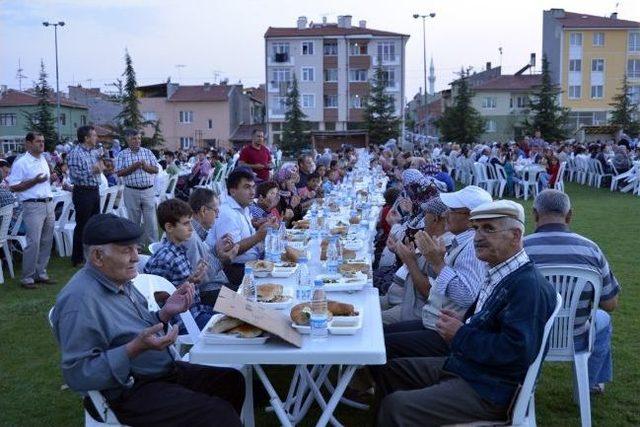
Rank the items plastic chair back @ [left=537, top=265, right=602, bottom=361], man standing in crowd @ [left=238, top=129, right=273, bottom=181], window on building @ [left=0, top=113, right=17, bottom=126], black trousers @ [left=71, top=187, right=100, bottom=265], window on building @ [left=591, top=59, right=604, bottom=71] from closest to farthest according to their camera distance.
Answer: plastic chair back @ [left=537, top=265, right=602, bottom=361] → black trousers @ [left=71, top=187, right=100, bottom=265] → man standing in crowd @ [left=238, top=129, right=273, bottom=181] → window on building @ [left=591, top=59, right=604, bottom=71] → window on building @ [left=0, top=113, right=17, bottom=126]

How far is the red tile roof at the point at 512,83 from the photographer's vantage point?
56.6 m

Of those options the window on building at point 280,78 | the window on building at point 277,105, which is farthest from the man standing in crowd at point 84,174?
the window on building at point 280,78

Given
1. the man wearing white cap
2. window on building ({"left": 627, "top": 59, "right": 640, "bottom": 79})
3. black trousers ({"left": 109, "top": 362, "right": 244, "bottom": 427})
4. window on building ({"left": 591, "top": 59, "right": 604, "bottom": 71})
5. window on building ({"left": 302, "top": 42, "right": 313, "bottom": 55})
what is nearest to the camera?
black trousers ({"left": 109, "top": 362, "right": 244, "bottom": 427})

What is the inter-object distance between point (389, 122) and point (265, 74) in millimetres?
16033

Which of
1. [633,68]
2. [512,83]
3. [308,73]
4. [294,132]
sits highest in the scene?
[633,68]

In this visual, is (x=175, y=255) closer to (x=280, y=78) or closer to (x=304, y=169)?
(x=304, y=169)

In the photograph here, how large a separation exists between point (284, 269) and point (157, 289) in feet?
3.15

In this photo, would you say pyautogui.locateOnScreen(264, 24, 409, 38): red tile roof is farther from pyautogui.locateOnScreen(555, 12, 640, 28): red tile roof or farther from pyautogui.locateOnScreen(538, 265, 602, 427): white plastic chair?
pyautogui.locateOnScreen(538, 265, 602, 427): white plastic chair

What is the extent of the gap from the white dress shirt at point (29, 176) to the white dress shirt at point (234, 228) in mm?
3182

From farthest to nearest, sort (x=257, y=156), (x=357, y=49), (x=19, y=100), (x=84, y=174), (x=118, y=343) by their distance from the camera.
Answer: (x=19, y=100)
(x=357, y=49)
(x=257, y=156)
(x=84, y=174)
(x=118, y=343)

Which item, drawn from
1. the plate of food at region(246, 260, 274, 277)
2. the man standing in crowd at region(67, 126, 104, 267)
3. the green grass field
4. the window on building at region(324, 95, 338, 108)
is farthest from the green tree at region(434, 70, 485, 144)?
the plate of food at region(246, 260, 274, 277)

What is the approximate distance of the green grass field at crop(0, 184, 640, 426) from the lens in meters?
4.04

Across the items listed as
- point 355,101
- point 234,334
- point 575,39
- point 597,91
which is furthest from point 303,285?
point 597,91

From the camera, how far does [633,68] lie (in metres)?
55.0
